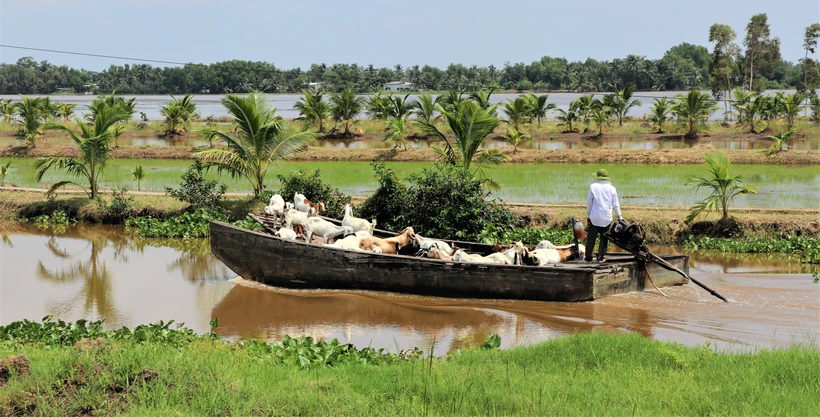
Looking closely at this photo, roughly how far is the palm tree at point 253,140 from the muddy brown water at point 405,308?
354 cm

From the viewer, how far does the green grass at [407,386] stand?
5715 millimetres

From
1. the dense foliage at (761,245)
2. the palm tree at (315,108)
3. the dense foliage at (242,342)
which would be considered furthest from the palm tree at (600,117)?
the dense foliage at (242,342)

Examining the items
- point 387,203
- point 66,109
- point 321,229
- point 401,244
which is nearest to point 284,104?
point 66,109

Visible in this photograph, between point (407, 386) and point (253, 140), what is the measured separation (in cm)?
1155

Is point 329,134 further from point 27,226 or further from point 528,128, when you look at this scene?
point 27,226

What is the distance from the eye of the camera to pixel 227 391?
5.86 metres

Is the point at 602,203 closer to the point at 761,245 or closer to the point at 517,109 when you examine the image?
the point at 761,245

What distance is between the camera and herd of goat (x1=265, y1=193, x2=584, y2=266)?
36.2ft

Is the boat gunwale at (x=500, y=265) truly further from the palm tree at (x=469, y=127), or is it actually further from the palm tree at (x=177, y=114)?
the palm tree at (x=177, y=114)

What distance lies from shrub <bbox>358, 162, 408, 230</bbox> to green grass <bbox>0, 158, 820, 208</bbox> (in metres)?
3.97

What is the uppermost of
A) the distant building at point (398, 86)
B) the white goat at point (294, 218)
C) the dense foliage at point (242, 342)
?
the distant building at point (398, 86)

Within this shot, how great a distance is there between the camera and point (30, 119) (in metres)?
30.6

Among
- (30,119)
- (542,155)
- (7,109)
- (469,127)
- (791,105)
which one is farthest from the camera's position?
(7,109)

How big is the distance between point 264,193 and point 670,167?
1229cm
